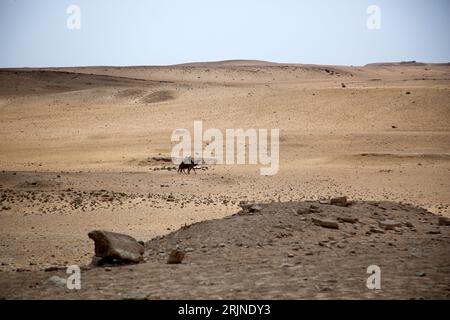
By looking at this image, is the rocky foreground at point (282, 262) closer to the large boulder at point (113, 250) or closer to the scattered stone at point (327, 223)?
the scattered stone at point (327, 223)

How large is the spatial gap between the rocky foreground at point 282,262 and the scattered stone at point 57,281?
0.06ft

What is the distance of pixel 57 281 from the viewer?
627cm

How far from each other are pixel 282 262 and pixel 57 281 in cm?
290

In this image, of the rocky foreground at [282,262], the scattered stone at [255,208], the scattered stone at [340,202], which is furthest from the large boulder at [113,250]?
the scattered stone at [340,202]

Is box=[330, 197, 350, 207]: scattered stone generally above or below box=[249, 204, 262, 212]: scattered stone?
above

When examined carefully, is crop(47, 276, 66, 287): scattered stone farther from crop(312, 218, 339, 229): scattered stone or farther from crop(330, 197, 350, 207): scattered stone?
crop(330, 197, 350, 207): scattered stone

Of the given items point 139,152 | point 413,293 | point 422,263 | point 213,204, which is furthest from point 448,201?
point 139,152

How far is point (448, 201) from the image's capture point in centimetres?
1504

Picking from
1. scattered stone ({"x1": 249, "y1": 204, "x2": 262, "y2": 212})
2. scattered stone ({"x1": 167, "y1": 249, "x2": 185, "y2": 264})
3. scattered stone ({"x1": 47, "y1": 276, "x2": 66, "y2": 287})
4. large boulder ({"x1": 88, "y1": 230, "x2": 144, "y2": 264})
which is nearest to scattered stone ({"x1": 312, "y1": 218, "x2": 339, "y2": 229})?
scattered stone ({"x1": 249, "y1": 204, "x2": 262, "y2": 212})

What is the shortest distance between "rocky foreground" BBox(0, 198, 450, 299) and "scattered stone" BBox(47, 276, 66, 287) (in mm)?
17

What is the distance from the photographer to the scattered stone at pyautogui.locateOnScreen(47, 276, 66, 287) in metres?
6.20

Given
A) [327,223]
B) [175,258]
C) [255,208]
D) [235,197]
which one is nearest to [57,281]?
[175,258]

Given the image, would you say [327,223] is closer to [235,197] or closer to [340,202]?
[340,202]
